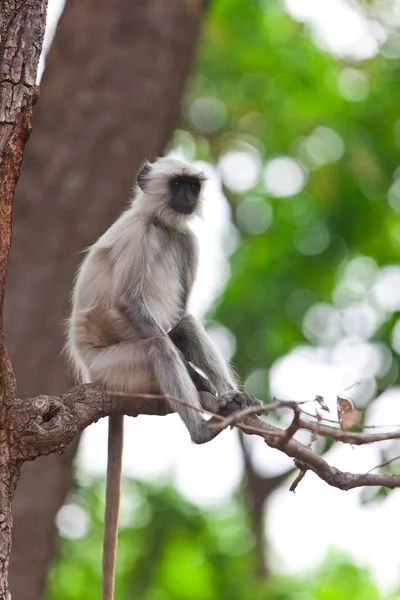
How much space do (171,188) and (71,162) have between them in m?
3.71

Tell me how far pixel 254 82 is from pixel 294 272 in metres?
2.65

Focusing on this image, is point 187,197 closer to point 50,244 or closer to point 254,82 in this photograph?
point 50,244

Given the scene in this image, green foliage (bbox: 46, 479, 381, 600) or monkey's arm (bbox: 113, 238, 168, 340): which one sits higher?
monkey's arm (bbox: 113, 238, 168, 340)

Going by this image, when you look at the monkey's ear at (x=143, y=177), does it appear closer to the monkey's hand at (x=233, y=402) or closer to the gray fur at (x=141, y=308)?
the gray fur at (x=141, y=308)

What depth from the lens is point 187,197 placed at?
583 centimetres

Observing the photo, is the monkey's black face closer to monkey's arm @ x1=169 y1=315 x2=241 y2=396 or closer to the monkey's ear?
the monkey's ear

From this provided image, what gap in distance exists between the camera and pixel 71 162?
9.34 meters

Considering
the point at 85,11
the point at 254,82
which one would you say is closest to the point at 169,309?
the point at 85,11

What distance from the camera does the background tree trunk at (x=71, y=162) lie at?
8.84 metres

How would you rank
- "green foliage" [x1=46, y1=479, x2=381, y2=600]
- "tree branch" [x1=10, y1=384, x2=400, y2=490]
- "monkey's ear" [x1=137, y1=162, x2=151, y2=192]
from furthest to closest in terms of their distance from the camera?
"green foliage" [x1=46, y1=479, x2=381, y2=600]
"monkey's ear" [x1=137, y1=162, x2=151, y2=192]
"tree branch" [x1=10, y1=384, x2=400, y2=490]

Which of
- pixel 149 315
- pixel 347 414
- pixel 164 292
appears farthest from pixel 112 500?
pixel 347 414

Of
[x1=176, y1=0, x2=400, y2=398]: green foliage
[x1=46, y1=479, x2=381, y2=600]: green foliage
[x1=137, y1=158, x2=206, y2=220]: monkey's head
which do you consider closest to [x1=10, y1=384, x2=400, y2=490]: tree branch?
[x1=137, y1=158, x2=206, y2=220]: monkey's head

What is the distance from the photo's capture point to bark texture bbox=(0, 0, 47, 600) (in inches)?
143

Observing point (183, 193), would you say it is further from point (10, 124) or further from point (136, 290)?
point (10, 124)
